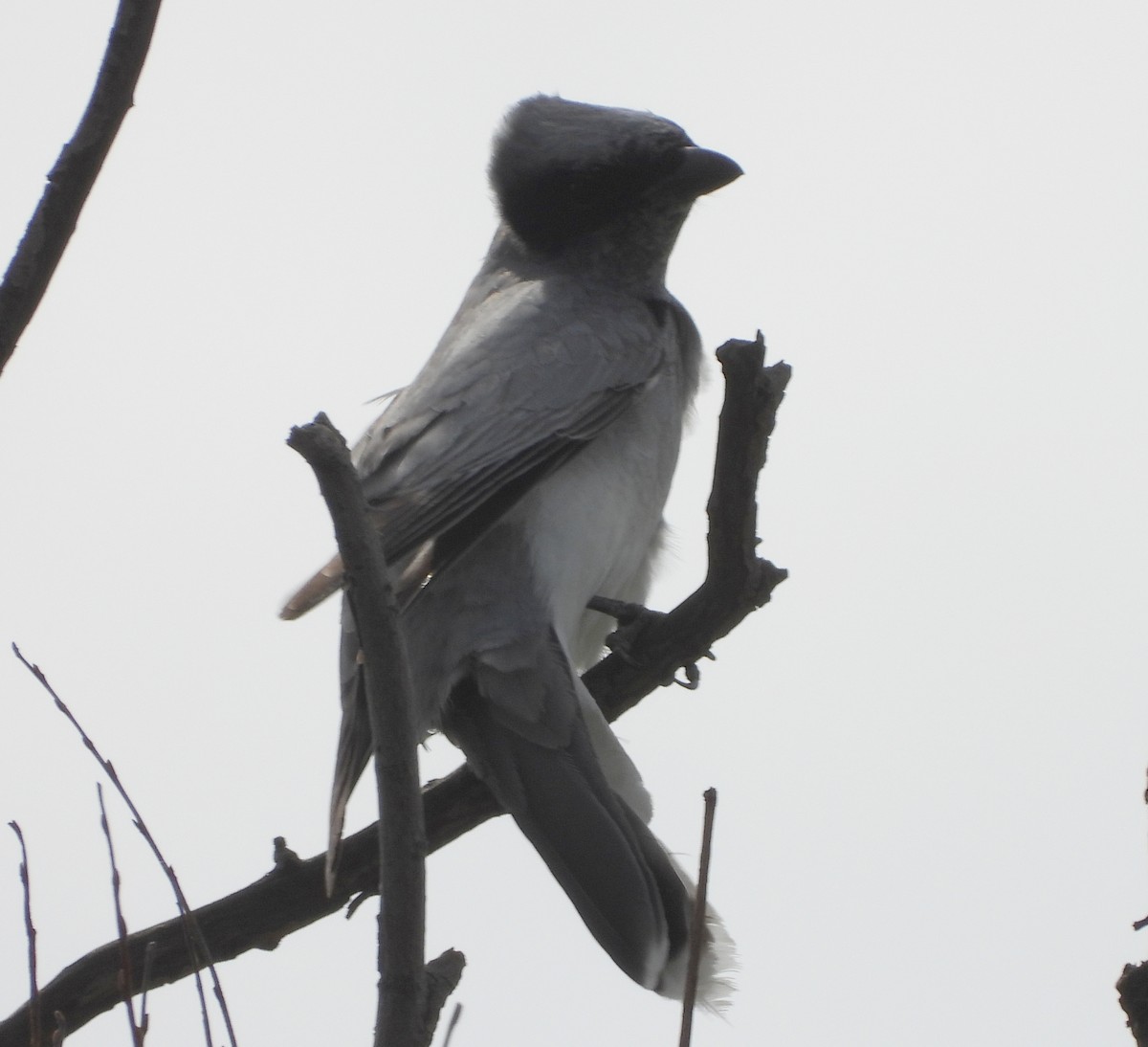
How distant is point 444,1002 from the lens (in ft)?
7.92

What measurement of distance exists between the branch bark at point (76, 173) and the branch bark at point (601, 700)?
134cm

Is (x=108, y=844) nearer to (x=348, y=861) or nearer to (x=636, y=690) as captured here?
(x=348, y=861)

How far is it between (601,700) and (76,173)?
89.7 inches

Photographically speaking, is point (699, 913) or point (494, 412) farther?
point (494, 412)

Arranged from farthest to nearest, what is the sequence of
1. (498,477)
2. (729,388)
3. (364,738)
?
(498,477)
(364,738)
(729,388)

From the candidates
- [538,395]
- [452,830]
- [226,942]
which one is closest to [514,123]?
[538,395]

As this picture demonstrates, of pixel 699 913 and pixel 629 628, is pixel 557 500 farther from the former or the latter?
pixel 699 913

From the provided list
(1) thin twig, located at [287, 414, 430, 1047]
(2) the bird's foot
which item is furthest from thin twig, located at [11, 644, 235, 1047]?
(2) the bird's foot

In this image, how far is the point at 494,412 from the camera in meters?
4.35

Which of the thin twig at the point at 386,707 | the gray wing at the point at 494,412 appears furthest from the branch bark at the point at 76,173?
the gray wing at the point at 494,412

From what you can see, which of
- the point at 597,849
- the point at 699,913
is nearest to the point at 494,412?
the point at 597,849

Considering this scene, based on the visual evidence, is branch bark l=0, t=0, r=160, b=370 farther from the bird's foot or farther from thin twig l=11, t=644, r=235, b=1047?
the bird's foot

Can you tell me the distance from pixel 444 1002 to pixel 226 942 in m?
1.38

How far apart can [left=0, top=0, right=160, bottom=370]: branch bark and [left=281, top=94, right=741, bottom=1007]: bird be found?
45.4 inches
